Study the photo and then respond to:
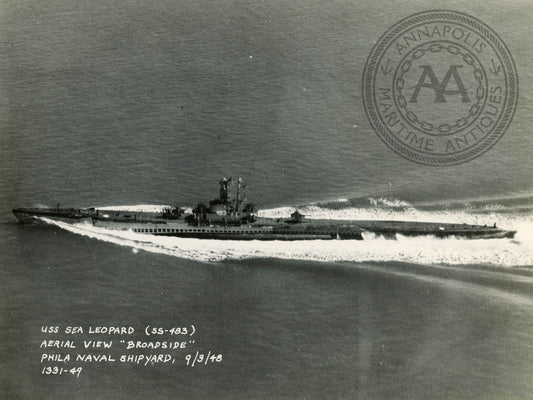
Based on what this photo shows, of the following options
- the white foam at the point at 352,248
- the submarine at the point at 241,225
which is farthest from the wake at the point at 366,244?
the submarine at the point at 241,225

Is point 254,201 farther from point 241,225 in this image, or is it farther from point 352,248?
point 352,248

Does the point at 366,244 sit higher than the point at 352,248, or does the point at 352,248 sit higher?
the point at 366,244

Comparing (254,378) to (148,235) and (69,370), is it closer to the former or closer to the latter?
(69,370)

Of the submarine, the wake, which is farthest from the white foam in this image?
the submarine

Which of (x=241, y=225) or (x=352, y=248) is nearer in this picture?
(x=352, y=248)

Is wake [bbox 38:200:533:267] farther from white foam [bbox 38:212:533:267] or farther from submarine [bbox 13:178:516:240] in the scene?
submarine [bbox 13:178:516:240]

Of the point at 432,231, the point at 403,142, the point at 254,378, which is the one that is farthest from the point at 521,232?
the point at 254,378

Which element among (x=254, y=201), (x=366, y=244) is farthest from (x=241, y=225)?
(x=366, y=244)
